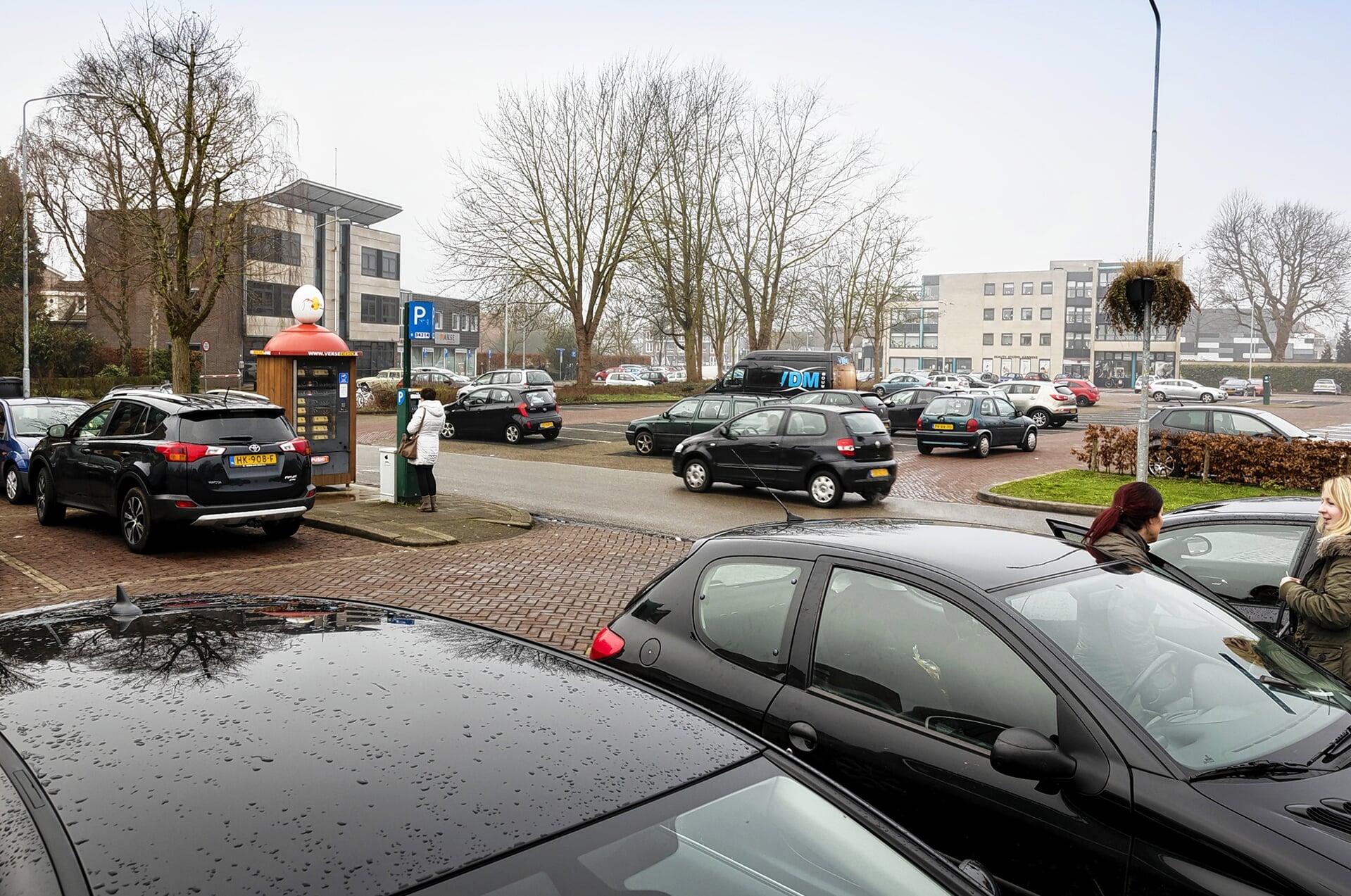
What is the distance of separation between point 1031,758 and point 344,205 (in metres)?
74.8

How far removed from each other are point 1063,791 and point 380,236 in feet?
269

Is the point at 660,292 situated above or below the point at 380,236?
below

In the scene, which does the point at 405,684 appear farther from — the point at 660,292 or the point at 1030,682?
the point at 660,292

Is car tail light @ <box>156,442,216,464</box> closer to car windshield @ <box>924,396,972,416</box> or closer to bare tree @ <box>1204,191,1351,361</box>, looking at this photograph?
car windshield @ <box>924,396,972,416</box>

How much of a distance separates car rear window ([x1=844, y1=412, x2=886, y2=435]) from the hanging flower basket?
13.7 ft

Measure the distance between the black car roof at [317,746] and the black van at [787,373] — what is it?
32664 mm

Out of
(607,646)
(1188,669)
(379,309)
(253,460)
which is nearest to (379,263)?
(379,309)

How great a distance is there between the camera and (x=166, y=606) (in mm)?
3008

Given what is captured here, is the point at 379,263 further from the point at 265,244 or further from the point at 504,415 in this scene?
the point at 504,415

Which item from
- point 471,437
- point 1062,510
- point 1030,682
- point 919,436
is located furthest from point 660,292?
point 1030,682

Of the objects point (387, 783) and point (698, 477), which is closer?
point (387, 783)

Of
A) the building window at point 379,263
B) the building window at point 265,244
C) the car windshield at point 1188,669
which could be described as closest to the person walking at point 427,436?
the car windshield at point 1188,669

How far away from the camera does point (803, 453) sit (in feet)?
54.2

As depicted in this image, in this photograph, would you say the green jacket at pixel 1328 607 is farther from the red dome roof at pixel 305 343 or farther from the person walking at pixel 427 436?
the red dome roof at pixel 305 343
